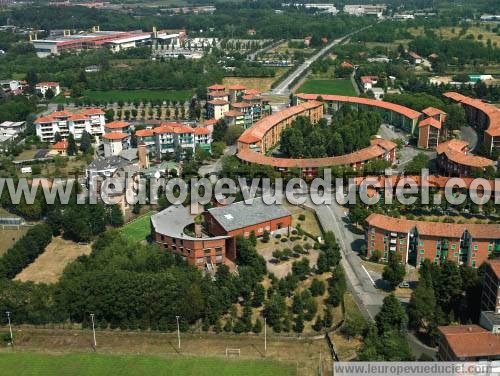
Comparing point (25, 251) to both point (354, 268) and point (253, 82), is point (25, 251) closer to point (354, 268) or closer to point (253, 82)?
point (354, 268)

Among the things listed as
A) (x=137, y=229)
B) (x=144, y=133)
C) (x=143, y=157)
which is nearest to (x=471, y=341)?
(x=137, y=229)

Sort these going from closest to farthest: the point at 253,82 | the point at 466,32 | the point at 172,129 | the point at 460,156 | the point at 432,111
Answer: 1. the point at 460,156
2. the point at 172,129
3. the point at 432,111
4. the point at 253,82
5. the point at 466,32

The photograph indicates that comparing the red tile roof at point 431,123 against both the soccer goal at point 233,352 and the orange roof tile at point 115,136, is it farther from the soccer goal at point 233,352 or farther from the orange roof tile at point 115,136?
the soccer goal at point 233,352

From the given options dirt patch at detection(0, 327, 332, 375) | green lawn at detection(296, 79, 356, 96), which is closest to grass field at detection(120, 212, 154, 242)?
dirt patch at detection(0, 327, 332, 375)

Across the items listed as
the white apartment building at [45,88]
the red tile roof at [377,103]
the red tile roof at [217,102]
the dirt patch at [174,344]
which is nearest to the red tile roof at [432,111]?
the red tile roof at [377,103]

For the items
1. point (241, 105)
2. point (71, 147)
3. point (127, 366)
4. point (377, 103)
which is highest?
point (241, 105)

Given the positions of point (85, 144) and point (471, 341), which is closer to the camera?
point (471, 341)

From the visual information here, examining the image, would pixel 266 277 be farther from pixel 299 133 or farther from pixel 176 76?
pixel 176 76
